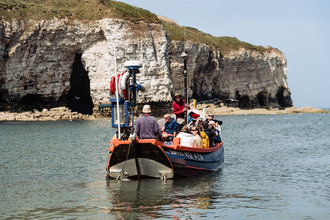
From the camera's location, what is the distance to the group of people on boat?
37.3 ft

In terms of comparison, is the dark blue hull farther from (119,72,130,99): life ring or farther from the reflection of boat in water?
(119,72,130,99): life ring

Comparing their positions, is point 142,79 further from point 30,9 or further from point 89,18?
point 30,9

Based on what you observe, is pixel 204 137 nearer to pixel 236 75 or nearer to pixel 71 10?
pixel 71 10

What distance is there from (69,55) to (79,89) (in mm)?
8197

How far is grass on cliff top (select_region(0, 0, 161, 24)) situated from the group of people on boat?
42729mm

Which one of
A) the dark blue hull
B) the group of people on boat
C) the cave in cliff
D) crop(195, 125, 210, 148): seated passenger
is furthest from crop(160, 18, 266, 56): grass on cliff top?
the dark blue hull

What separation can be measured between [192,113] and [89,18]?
1682 inches

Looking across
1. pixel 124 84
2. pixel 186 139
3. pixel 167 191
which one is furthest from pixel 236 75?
pixel 167 191

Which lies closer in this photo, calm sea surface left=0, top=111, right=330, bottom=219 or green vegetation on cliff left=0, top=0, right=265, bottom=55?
calm sea surface left=0, top=111, right=330, bottom=219

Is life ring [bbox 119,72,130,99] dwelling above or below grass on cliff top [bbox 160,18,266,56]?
below

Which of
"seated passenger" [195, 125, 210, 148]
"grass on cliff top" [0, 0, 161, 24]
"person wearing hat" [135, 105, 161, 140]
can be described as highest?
"grass on cliff top" [0, 0, 161, 24]

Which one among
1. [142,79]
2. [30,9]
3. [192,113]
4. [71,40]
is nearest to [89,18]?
[71,40]

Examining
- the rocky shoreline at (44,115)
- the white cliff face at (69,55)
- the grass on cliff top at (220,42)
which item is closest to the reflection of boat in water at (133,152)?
the rocky shoreline at (44,115)

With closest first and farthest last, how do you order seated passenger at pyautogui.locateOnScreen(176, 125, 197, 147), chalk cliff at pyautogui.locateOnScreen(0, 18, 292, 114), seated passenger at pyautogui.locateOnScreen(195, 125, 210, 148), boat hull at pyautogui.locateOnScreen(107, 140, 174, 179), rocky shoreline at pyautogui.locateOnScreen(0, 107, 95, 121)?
boat hull at pyautogui.locateOnScreen(107, 140, 174, 179) → seated passenger at pyautogui.locateOnScreen(176, 125, 197, 147) → seated passenger at pyautogui.locateOnScreen(195, 125, 210, 148) → rocky shoreline at pyautogui.locateOnScreen(0, 107, 95, 121) → chalk cliff at pyautogui.locateOnScreen(0, 18, 292, 114)
